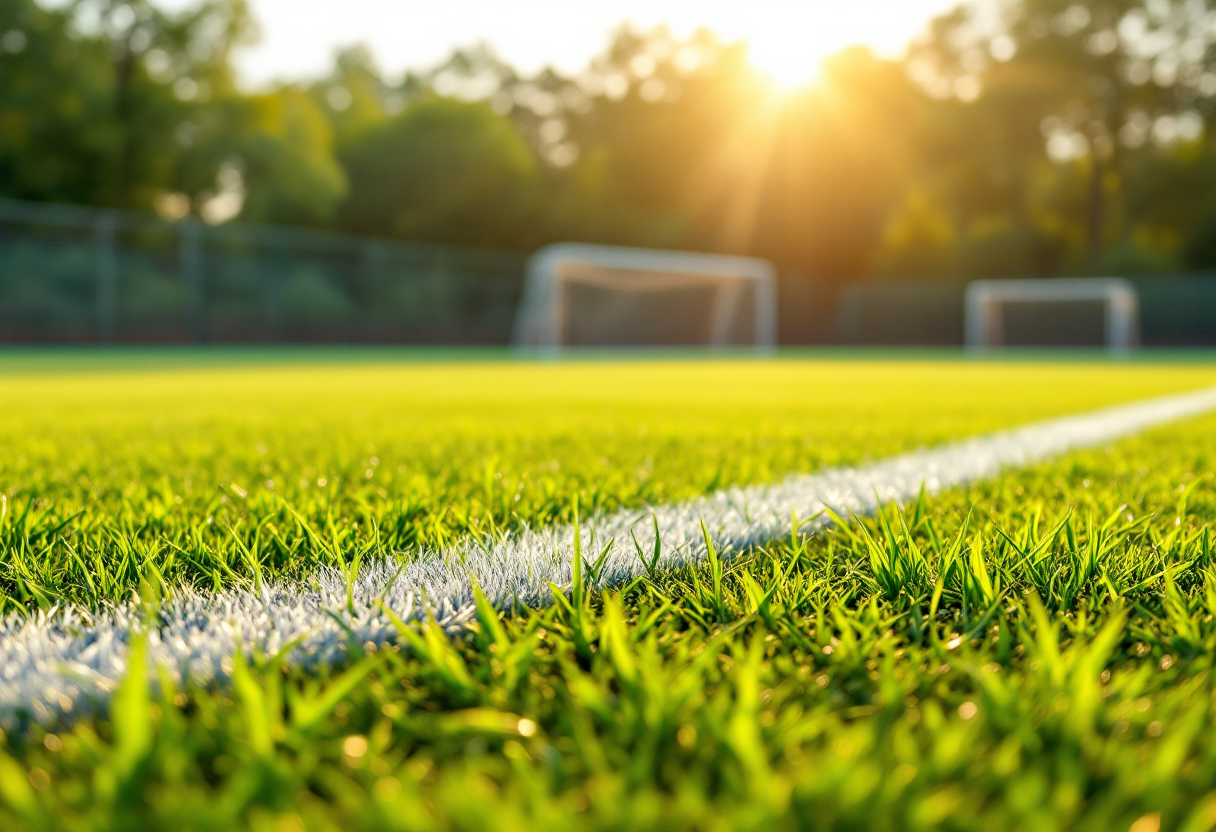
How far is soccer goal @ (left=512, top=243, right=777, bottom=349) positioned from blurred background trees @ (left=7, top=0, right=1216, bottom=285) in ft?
20.8

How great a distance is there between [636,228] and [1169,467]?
29.7m

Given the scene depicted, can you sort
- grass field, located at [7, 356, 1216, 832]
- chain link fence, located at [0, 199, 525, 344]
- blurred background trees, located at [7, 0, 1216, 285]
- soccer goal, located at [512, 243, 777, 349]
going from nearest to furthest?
grass field, located at [7, 356, 1216, 832]
chain link fence, located at [0, 199, 525, 344]
soccer goal, located at [512, 243, 777, 349]
blurred background trees, located at [7, 0, 1216, 285]

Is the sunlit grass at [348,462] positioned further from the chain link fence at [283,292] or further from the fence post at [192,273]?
the fence post at [192,273]

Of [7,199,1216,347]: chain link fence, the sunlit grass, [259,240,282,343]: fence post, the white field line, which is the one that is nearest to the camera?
the white field line

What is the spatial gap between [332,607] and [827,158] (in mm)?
32201

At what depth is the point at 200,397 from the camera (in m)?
5.84

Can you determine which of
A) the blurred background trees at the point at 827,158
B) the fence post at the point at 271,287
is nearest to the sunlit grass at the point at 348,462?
the fence post at the point at 271,287

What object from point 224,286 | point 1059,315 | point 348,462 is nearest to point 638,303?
point 224,286

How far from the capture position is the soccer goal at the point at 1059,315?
2491cm

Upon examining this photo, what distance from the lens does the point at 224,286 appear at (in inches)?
792

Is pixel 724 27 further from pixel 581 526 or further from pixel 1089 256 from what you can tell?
pixel 581 526

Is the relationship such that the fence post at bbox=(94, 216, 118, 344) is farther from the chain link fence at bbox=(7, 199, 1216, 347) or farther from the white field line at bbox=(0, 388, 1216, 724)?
the white field line at bbox=(0, 388, 1216, 724)

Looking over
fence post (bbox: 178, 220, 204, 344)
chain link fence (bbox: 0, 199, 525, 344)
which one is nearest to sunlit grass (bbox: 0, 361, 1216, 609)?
chain link fence (bbox: 0, 199, 525, 344)

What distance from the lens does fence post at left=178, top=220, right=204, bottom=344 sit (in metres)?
19.3
